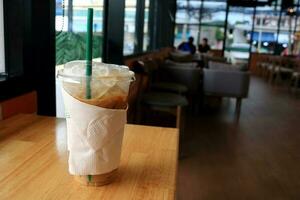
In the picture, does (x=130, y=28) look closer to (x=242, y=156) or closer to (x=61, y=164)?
(x=242, y=156)

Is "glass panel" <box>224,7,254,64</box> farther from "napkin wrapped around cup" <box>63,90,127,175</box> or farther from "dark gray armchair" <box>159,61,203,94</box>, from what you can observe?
"napkin wrapped around cup" <box>63,90,127,175</box>

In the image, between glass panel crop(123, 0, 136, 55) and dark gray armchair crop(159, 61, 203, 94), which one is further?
dark gray armchair crop(159, 61, 203, 94)

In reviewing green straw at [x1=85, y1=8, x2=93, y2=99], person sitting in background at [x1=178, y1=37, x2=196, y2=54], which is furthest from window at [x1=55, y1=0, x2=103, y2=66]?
person sitting in background at [x1=178, y1=37, x2=196, y2=54]

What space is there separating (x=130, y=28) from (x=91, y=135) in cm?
393

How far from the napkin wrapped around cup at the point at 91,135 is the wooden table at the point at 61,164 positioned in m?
0.06

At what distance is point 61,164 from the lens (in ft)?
3.26

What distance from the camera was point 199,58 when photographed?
9.18 metres

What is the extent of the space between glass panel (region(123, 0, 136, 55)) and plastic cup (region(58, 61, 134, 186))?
341cm

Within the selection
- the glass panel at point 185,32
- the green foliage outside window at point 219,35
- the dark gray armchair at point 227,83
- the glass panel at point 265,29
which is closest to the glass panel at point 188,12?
the glass panel at point 185,32

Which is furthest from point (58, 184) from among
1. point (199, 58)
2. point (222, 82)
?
point (199, 58)

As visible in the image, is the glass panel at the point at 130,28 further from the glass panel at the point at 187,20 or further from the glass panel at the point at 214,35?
the glass panel at the point at 214,35

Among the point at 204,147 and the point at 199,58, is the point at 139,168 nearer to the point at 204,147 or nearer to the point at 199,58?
the point at 204,147

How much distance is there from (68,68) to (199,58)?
8.52m

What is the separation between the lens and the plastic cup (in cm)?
84
